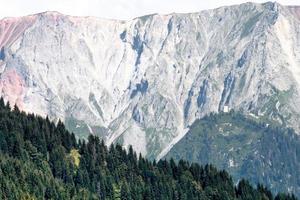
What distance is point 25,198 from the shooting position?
644 ft

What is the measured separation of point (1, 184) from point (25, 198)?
5.53 m

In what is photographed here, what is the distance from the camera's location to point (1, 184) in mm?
195875
